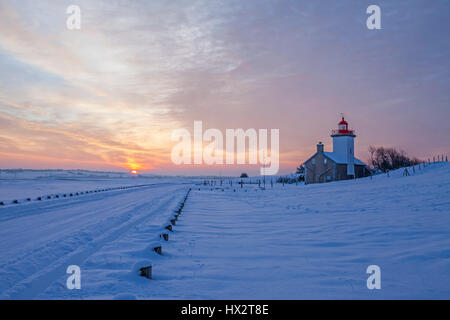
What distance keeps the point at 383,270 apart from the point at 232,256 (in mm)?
3032

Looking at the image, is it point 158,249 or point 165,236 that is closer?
point 158,249

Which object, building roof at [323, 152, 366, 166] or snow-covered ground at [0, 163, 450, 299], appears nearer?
snow-covered ground at [0, 163, 450, 299]

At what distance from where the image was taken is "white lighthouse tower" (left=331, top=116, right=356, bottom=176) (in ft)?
170

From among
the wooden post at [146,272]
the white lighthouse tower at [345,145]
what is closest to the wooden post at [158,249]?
the wooden post at [146,272]

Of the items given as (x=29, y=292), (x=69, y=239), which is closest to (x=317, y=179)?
(x=69, y=239)

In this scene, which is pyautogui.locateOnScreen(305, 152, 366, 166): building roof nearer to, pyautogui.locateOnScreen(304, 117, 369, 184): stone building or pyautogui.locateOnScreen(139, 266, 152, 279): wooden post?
pyautogui.locateOnScreen(304, 117, 369, 184): stone building

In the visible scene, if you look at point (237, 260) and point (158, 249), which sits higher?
point (158, 249)

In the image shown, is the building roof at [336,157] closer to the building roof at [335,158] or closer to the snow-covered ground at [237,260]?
the building roof at [335,158]

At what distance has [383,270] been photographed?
19.2ft

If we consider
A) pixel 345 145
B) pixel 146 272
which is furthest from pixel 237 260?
pixel 345 145

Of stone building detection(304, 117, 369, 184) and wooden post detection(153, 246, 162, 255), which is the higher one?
stone building detection(304, 117, 369, 184)

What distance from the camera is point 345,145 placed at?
52.2 m

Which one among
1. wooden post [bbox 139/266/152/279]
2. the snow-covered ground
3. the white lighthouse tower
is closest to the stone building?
the white lighthouse tower

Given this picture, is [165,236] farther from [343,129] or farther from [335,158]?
[343,129]
